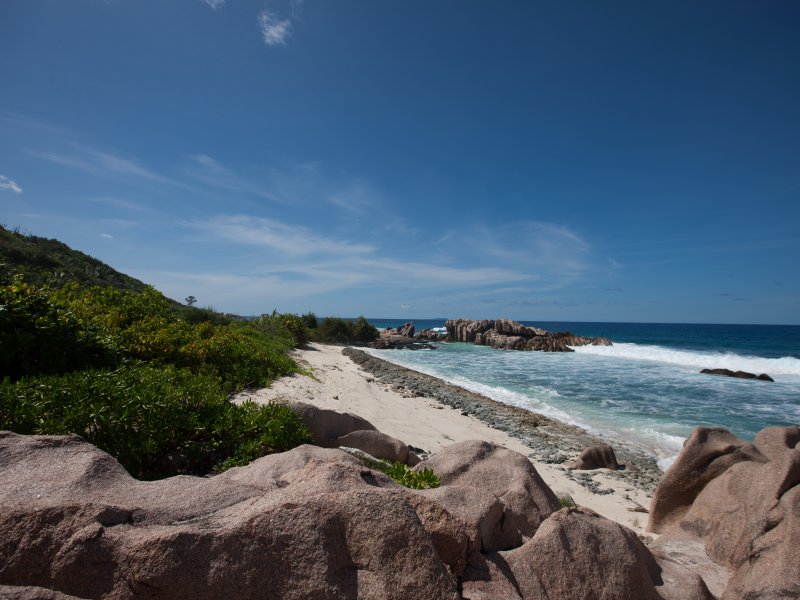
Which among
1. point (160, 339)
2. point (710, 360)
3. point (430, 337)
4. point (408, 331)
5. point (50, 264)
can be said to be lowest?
point (710, 360)

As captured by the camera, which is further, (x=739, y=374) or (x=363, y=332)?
(x=363, y=332)

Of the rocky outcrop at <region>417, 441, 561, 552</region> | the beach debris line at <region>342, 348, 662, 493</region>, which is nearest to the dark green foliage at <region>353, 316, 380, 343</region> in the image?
the beach debris line at <region>342, 348, 662, 493</region>

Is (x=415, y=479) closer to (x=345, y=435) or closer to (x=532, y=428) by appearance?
(x=345, y=435)

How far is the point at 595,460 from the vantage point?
33.8ft

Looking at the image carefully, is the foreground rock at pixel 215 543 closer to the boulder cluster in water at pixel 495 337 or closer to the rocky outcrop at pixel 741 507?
the rocky outcrop at pixel 741 507

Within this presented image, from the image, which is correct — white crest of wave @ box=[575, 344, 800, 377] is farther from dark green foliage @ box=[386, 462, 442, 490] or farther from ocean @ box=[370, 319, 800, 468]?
dark green foliage @ box=[386, 462, 442, 490]

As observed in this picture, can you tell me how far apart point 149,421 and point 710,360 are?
42.9 meters

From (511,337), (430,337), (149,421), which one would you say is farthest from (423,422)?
(430,337)

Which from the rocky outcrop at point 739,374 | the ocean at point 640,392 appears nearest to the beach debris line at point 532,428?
the ocean at point 640,392

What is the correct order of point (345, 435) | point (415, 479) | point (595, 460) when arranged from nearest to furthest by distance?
point (415, 479) < point (345, 435) < point (595, 460)

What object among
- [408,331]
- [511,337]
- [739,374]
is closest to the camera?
[739,374]

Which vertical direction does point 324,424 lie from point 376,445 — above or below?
above

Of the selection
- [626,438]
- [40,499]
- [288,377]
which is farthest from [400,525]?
[626,438]

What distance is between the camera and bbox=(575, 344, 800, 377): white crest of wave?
1235 inches
